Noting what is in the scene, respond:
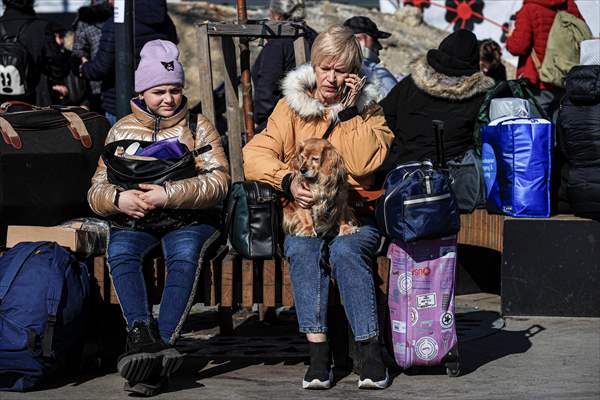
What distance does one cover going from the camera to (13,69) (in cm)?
856

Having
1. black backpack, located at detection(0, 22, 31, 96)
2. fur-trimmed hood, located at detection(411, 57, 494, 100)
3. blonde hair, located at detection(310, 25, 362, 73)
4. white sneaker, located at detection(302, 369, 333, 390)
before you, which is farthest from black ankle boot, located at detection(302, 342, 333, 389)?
black backpack, located at detection(0, 22, 31, 96)

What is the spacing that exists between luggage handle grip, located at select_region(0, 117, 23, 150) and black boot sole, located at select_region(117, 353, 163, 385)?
1465 mm

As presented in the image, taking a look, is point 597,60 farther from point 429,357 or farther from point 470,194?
point 429,357

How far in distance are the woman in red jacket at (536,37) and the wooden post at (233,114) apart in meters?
3.22

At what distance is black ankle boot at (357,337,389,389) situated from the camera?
20.1 feet

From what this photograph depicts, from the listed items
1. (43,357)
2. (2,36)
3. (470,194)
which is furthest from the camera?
(2,36)

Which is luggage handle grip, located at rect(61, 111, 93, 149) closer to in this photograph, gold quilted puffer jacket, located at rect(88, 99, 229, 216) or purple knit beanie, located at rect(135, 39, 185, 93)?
gold quilted puffer jacket, located at rect(88, 99, 229, 216)

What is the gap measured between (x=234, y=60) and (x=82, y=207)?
1.50 meters

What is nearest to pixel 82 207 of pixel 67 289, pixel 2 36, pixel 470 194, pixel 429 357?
pixel 67 289

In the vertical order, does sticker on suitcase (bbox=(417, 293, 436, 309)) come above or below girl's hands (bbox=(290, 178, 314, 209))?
below

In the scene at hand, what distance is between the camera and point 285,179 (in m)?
Answer: 6.37

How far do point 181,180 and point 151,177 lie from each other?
0.15m

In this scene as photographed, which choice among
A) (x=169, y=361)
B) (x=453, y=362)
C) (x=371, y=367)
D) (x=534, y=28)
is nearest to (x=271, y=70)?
(x=534, y=28)

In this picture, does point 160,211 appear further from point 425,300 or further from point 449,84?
point 449,84
